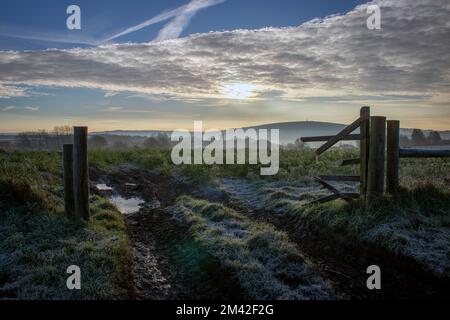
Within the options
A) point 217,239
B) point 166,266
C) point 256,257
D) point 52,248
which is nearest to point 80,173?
point 52,248

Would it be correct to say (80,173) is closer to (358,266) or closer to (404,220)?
(358,266)

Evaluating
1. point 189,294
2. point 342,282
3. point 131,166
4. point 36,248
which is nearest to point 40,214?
point 36,248

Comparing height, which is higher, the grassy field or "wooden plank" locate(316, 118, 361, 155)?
"wooden plank" locate(316, 118, 361, 155)

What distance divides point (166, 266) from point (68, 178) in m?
3.89

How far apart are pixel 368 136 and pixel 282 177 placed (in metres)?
7.59

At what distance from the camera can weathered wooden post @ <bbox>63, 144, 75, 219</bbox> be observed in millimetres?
8781

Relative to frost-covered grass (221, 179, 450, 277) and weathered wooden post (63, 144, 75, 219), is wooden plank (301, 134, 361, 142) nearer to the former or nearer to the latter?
frost-covered grass (221, 179, 450, 277)

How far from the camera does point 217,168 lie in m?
19.3

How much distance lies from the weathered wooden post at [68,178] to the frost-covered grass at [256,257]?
3126 mm

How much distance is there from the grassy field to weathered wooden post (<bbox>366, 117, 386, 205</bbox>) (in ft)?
1.03

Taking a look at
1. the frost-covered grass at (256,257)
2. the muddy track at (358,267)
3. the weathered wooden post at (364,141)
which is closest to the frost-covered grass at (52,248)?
the frost-covered grass at (256,257)

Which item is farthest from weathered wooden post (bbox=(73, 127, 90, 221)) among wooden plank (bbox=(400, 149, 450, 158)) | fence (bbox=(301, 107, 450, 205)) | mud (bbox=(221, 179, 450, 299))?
wooden plank (bbox=(400, 149, 450, 158))
